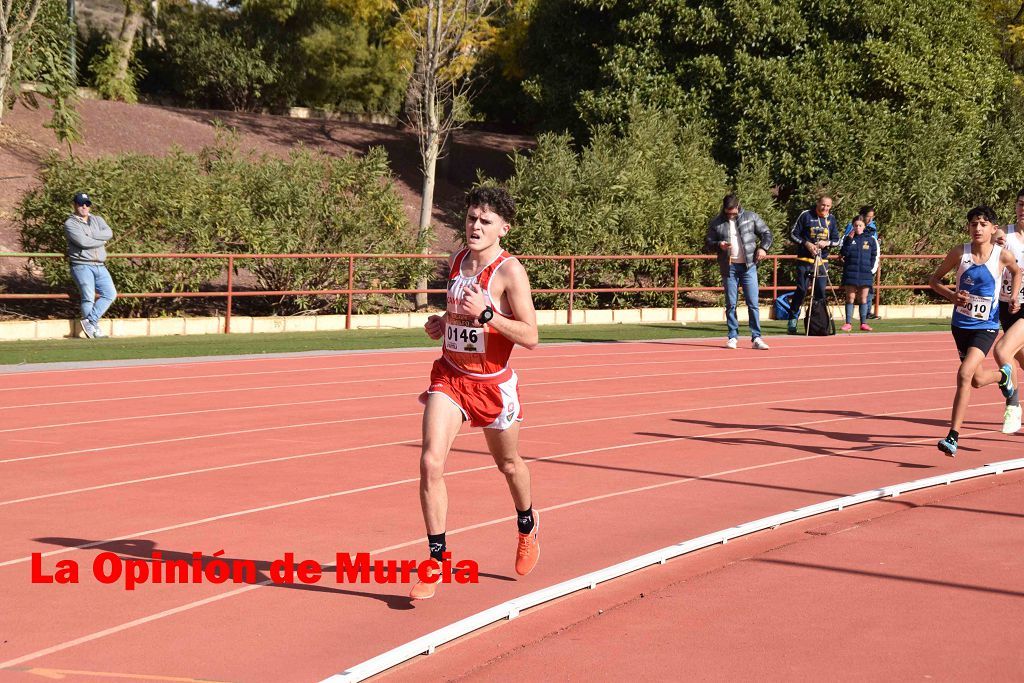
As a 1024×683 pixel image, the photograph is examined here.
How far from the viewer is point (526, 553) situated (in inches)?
259

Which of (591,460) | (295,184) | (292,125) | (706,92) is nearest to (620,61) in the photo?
(706,92)

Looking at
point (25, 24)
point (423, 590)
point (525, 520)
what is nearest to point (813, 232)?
point (25, 24)

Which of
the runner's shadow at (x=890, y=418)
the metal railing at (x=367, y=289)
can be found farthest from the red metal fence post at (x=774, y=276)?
the runner's shadow at (x=890, y=418)

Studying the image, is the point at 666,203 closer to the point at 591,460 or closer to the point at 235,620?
the point at 591,460

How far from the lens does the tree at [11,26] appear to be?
21.8 metres

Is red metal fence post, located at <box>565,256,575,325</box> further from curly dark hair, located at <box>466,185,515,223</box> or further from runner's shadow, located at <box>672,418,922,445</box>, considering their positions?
curly dark hair, located at <box>466,185,515,223</box>

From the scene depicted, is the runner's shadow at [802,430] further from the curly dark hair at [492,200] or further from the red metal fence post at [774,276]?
the red metal fence post at [774,276]

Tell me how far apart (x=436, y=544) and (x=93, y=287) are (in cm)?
1375

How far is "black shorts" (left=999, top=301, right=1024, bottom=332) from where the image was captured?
11.1 m

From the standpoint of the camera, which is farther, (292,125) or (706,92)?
(292,125)

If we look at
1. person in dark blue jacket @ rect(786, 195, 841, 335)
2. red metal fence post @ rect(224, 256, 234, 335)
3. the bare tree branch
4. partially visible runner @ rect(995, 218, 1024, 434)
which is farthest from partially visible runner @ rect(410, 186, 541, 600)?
the bare tree branch

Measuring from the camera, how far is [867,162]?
3055cm

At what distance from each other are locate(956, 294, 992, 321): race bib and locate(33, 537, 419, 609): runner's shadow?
593 centimetres

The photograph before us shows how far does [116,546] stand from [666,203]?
20051mm
